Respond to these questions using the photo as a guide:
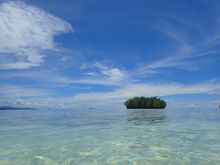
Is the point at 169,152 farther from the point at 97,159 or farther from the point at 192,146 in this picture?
the point at 97,159

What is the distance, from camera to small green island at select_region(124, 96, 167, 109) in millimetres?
117062

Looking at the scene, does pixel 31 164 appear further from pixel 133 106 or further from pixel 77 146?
pixel 133 106

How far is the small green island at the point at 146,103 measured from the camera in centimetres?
11706

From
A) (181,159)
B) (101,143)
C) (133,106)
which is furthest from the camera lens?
(133,106)

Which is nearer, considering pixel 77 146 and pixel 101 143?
pixel 77 146

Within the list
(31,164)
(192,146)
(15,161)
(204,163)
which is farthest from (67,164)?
(192,146)

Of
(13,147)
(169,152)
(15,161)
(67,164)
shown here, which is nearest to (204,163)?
(169,152)

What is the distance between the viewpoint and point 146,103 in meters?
119

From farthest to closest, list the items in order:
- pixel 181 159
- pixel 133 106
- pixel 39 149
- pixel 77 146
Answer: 1. pixel 133 106
2. pixel 77 146
3. pixel 39 149
4. pixel 181 159

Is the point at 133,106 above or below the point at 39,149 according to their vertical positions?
above

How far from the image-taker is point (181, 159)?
10.0m

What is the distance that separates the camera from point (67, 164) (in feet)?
30.5

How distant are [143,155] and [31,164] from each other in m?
4.30

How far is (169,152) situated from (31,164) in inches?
221
